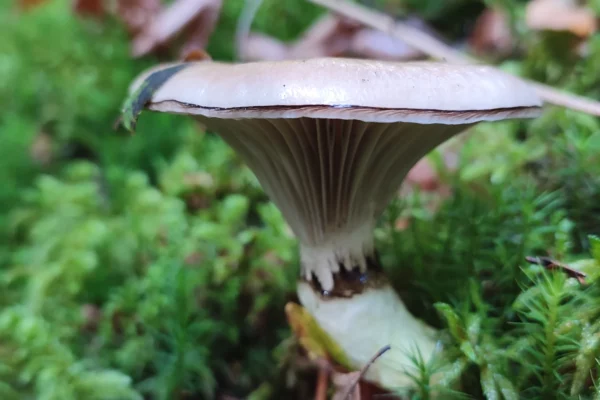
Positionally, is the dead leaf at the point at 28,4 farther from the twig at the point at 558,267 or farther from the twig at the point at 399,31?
the twig at the point at 558,267

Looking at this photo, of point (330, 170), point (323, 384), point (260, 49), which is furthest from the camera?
point (260, 49)

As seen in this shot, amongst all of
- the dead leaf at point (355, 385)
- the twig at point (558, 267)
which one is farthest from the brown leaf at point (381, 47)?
the dead leaf at point (355, 385)

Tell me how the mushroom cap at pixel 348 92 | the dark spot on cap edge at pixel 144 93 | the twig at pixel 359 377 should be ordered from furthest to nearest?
the twig at pixel 359 377 < the dark spot on cap edge at pixel 144 93 < the mushroom cap at pixel 348 92

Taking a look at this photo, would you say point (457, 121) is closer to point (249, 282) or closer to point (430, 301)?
point (430, 301)

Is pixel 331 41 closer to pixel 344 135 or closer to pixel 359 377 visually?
pixel 344 135

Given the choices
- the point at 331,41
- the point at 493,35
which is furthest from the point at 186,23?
the point at 493,35
